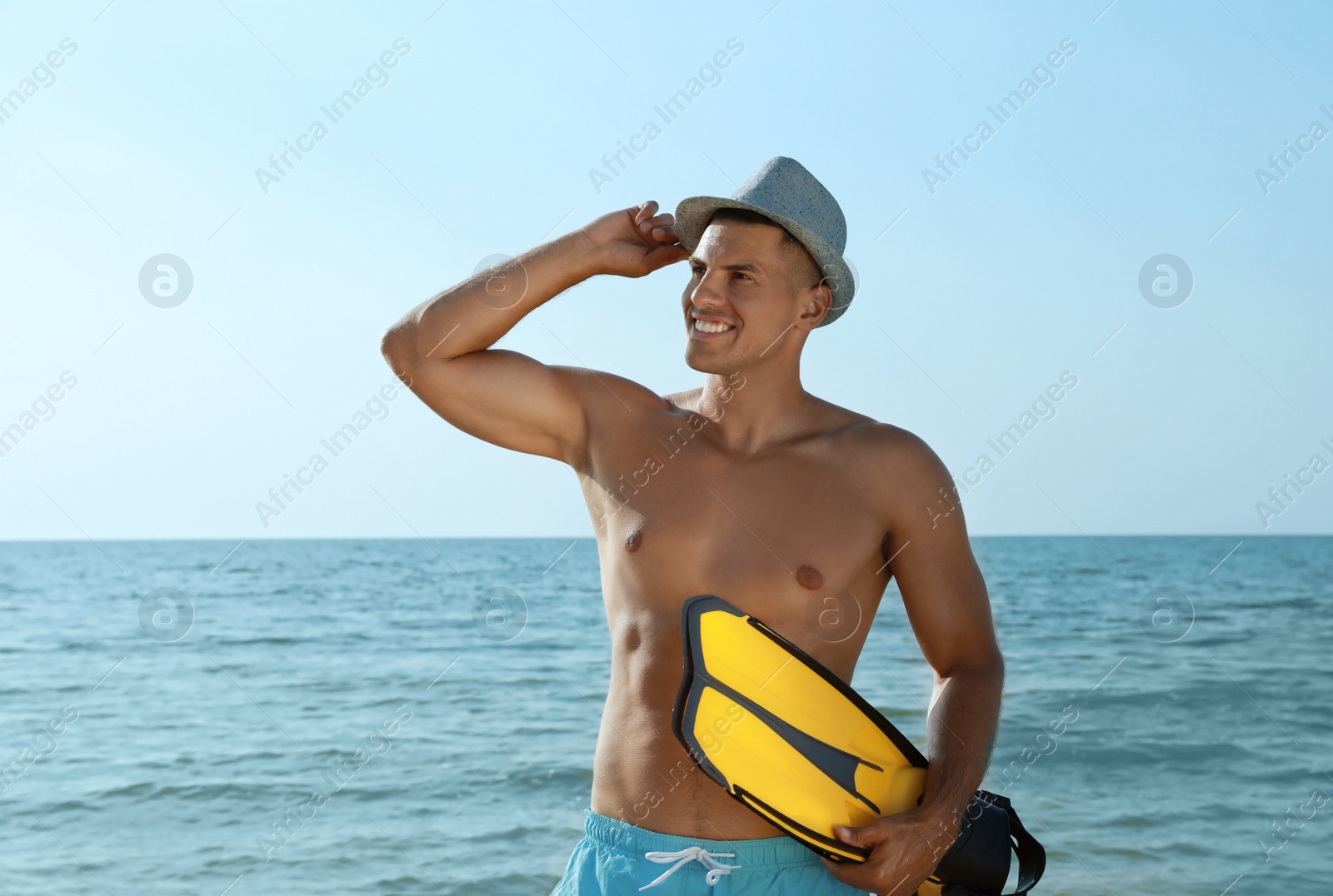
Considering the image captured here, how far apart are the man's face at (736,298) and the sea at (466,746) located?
4.75m

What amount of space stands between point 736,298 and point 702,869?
1283mm

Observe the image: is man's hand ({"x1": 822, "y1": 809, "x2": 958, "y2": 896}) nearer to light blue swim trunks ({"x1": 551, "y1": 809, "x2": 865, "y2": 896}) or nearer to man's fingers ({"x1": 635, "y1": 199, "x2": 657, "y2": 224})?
light blue swim trunks ({"x1": 551, "y1": 809, "x2": 865, "y2": 896})

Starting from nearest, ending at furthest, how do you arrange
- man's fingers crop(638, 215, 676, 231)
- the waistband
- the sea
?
the waistband
man's fingers crop(638, 215, 676, 231)
the sea

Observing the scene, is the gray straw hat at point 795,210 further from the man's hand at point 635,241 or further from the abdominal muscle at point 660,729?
the abdominal muscle at point 660,729

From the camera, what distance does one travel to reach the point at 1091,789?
27.8 feet

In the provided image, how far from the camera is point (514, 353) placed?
2.83 meters

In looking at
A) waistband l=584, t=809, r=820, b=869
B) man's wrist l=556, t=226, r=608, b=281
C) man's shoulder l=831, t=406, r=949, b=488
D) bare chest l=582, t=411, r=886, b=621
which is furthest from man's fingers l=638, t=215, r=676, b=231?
waistband l=584, t=809, r=820, b=869

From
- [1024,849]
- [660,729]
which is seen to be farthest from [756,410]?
[1024,849]

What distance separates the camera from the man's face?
264 cm

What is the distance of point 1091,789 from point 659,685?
7.08m

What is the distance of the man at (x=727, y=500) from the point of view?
2.42 metres

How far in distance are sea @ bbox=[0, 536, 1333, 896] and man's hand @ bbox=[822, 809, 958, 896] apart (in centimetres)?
459

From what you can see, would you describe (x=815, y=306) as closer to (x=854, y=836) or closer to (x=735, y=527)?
(x=735, y=527)

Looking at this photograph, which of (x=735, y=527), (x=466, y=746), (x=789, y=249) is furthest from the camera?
(x=466, y=746)
